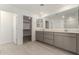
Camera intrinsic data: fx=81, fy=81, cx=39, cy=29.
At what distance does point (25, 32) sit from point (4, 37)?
4.05ft

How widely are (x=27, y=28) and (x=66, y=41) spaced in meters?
2.78

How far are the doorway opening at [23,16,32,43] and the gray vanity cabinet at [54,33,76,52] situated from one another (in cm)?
205

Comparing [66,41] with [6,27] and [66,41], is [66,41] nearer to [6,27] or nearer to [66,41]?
[66,41]

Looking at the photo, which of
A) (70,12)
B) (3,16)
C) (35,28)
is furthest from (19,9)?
(70,12)

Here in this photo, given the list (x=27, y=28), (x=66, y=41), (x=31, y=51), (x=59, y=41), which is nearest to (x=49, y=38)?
(x=59, y=41)

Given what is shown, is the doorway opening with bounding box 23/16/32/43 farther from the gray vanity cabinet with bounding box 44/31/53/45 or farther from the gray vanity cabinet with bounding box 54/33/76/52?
the gray vanity cabinet with bounding box 54/33/76/52

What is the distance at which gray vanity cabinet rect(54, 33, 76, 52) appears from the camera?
2672 mm

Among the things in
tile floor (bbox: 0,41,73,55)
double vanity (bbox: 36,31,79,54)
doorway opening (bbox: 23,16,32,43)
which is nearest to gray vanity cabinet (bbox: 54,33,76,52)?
double vanity (bbox: 36,31,79,54)

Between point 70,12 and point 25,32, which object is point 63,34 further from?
point 25,32

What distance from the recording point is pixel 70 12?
3.53 meters

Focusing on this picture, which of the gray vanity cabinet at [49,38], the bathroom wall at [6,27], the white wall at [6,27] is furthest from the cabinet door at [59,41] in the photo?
the white wall at [6,27]

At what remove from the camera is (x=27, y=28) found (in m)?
5.06

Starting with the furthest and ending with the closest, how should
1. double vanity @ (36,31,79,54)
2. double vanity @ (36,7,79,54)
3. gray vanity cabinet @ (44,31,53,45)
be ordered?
gray vanity cabinet @ (44,31,53,45)
double vanity @ (36,7,79,54)
double vanity @ (36,31,79,54)

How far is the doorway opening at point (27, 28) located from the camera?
15.7ft
